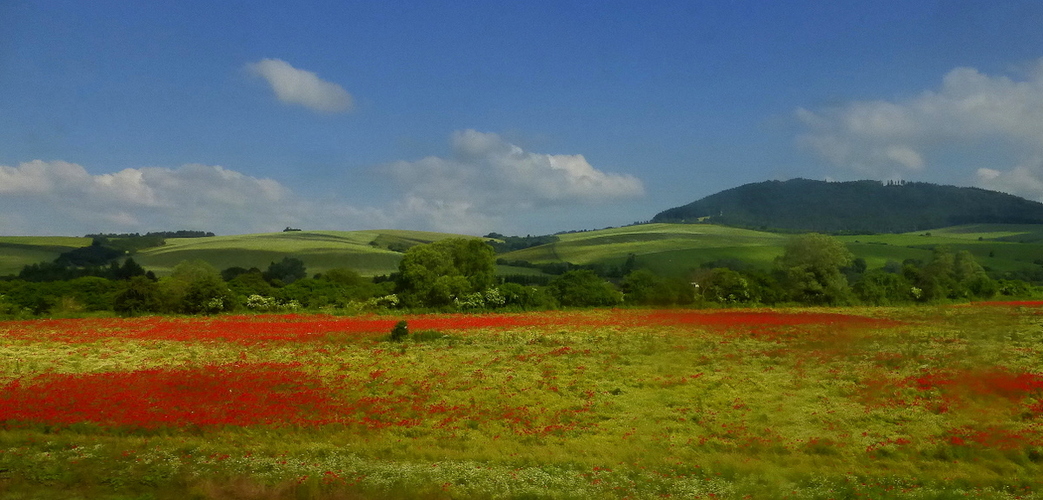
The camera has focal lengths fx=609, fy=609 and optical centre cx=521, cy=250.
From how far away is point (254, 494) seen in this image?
14.3 meters

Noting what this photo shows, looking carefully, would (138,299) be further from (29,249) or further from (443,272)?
(29,249)

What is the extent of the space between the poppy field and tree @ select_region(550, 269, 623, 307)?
112 feet

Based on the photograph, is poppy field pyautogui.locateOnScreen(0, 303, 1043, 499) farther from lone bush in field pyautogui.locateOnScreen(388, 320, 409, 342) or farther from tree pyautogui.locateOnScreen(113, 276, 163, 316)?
tree pyautogui.locateOnScreen(113, 276, 163, 316)

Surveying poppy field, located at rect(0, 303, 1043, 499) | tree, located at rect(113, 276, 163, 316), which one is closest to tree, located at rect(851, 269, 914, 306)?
poppy field, located at rect(0, 303, 1043, 499)

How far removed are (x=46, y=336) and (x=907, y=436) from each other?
49521 mm

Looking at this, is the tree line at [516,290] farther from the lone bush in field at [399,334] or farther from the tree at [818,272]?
the lone bush in field at [399,334]

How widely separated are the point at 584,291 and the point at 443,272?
21.8 metres

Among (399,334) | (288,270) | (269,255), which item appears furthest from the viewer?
(269,255)

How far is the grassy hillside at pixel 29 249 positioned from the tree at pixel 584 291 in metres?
119

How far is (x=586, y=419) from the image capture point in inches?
813

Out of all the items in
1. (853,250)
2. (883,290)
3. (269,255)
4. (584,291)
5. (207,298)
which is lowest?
(207,298)

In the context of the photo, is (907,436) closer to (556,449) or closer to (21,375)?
(556,449)

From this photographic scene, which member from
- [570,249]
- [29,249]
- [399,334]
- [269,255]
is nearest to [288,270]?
[269,255]

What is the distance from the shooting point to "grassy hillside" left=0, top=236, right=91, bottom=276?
136875 millimetres
